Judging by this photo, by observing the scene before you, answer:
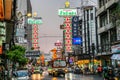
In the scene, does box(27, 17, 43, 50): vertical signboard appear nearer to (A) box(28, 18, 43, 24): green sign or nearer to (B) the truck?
(A) box(28, 18, 43, 24): green sign

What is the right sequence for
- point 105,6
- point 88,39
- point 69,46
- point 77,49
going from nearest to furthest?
1. point 105,6
2. point 69,46
3. point 88,39
4. point 77,49

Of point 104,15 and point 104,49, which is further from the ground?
point 104,15

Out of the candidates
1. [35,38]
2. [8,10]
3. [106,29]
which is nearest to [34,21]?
[35,38]

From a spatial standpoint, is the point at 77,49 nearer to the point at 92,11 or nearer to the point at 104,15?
the point at 92,11

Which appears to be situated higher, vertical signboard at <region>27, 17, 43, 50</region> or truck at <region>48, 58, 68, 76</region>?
vertical signboard at <region>27, 17, 43, 50</region>

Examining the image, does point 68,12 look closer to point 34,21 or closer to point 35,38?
point 35,38

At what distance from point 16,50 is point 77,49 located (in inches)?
3168

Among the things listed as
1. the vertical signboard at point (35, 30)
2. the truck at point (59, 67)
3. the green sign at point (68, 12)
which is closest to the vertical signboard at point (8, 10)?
the truck at point (59, 67)

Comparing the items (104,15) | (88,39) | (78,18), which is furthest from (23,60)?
(78,18)

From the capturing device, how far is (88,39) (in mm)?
121875

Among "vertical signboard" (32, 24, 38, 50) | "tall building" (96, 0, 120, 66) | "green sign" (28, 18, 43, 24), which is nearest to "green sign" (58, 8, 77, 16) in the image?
"tall building" (96, 0, 120, 66)

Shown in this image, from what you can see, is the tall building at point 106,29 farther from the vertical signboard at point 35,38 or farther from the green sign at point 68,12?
the vertical signboard at point 35,38

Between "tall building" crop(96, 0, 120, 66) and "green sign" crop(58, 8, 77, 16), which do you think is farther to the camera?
"green sign" crop(58, 8, 77, 16)

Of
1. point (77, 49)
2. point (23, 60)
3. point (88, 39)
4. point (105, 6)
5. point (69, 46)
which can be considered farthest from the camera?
point (77, 49)
